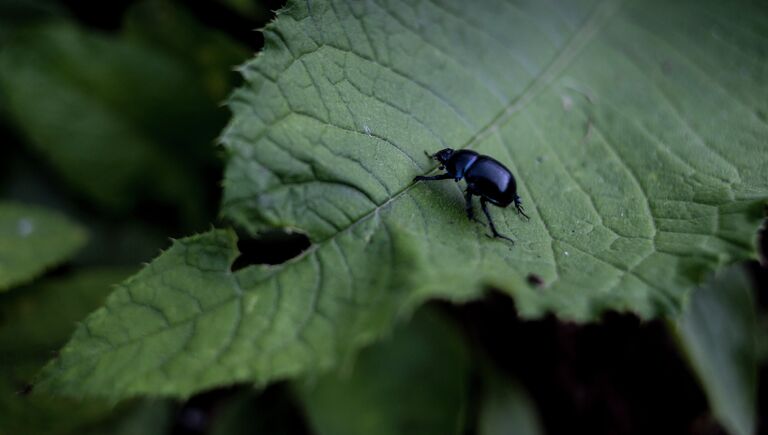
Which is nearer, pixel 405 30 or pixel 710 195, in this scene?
pixel 710 195

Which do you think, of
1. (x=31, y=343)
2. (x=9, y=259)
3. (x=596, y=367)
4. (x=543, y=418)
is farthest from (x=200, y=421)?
(x=596, y=367)

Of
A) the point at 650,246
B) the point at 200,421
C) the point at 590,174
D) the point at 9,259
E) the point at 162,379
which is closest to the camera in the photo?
the point at 162,379

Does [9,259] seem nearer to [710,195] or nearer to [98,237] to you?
[98,237]

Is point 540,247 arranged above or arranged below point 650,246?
below

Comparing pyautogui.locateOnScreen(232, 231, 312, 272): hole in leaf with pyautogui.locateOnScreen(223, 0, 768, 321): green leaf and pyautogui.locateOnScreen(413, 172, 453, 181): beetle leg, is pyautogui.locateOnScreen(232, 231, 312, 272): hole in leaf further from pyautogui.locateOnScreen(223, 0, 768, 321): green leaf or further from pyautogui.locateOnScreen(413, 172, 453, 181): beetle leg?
pyautogui.locateOnScreen(413, 172, 453, 181): beetle leg

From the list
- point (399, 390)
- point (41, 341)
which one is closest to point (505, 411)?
point (399, 390)

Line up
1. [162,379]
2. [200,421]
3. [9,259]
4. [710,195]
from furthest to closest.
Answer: [200,421] → [9,259] → [710,195] → [162,379]

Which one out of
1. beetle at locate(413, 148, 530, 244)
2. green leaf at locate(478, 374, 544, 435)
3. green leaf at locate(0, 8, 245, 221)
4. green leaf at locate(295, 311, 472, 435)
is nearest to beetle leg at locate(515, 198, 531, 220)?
beetle at locate(413, 148, 530, 244)
